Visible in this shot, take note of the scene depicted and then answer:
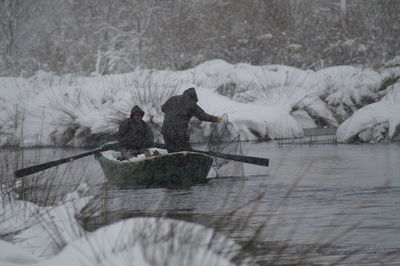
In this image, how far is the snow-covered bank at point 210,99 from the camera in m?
23.8

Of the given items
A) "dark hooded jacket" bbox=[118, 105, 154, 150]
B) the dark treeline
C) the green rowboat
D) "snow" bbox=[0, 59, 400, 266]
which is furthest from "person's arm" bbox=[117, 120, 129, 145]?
the dark treeline

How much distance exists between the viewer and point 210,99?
2456 centimetres

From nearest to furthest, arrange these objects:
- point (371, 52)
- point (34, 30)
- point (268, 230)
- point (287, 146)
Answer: point (268, 230) < point (287, 146) < point (371, 52) < point (34, 30)

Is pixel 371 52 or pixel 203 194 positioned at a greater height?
pixel 371 52

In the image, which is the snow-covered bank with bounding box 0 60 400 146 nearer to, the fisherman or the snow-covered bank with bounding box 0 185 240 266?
the fisherman

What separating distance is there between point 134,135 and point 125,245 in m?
9.10

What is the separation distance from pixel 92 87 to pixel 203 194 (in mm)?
18348

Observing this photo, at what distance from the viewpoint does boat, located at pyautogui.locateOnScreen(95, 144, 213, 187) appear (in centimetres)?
1220

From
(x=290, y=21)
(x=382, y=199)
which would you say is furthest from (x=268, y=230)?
(x=290, y=21)

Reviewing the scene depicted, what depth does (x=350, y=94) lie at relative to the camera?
89.6 feet

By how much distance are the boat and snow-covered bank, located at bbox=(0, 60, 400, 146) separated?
8796 mm

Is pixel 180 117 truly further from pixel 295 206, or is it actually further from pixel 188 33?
pixel 188 33

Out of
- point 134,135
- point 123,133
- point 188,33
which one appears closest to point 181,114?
point 134,135

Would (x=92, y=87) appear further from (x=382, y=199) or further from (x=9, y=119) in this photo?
(x=382, y=199)
